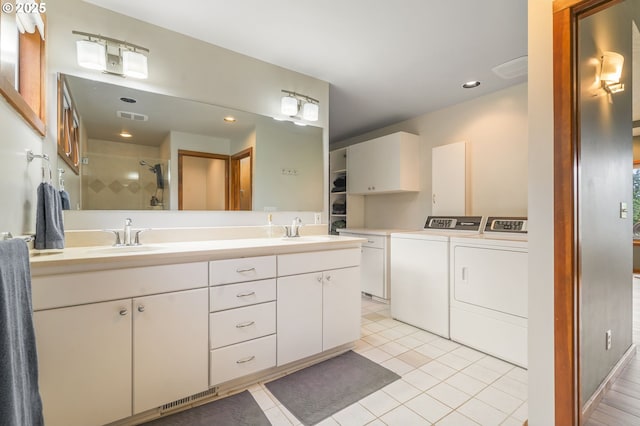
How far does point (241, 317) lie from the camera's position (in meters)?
1.73

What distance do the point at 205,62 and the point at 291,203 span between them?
1.29 meters

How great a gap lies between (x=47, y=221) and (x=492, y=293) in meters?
2.85

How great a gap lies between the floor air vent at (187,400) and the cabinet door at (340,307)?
0.77 meters

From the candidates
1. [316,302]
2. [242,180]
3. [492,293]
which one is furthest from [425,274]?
[242,180]

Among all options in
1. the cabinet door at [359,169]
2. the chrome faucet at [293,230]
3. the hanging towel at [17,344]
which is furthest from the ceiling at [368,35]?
the hanging towel at [17,344]

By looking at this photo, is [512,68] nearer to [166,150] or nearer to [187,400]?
[166,150]

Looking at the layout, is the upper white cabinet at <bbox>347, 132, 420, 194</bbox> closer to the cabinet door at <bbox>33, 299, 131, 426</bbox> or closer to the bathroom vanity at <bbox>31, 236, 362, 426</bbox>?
the bathroom vanity at <bbox>31, 236, 362, 426</bbox>

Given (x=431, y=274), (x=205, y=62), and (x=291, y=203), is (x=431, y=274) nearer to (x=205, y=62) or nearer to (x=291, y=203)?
(x=291, y=203)

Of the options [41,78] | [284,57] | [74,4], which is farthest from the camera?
[284,57]

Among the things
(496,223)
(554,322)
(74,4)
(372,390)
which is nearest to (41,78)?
(74,4)

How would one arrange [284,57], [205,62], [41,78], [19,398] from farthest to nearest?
[284,57], [205,62], [41,78], [19,398]

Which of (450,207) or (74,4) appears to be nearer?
(74,4)

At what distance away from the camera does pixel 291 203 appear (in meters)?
2.64

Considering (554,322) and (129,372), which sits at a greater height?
(554,322)
